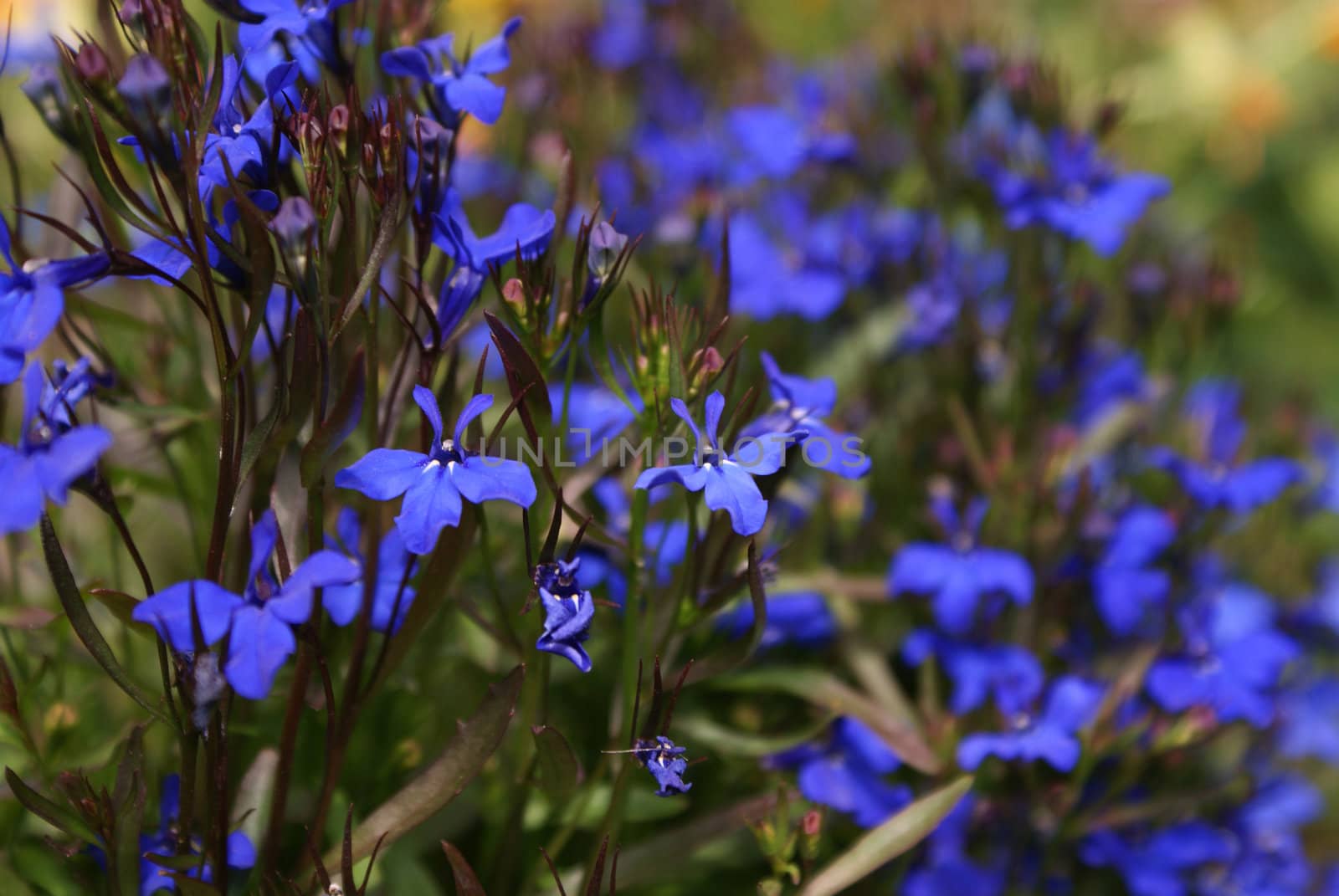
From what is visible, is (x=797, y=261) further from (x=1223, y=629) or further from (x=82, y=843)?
(x=82, y=843)

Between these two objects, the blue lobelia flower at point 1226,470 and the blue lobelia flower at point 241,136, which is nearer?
the blue lobelia flower at point 241,136

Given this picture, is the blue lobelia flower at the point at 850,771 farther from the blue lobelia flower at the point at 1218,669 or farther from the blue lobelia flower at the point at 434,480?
the blue lobelia flower at the point at 434,480

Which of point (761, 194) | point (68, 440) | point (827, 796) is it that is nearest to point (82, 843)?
point (68, 440)

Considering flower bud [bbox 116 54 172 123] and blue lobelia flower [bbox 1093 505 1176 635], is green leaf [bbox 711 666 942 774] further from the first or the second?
flower bud [bbox 116 54 172 123]

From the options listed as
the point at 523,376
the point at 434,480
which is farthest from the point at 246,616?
the point at 523,376

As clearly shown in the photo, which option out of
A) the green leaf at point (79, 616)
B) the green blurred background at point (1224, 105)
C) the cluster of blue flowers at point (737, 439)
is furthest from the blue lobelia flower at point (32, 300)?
the green blurred background at point (1224, 105)
